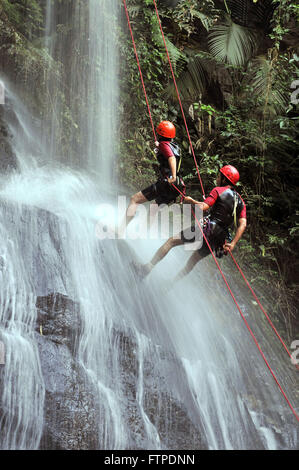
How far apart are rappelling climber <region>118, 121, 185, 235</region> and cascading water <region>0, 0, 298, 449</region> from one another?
0.82 m

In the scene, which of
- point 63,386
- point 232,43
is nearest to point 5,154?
point 63,386

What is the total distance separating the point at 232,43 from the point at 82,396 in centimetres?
746

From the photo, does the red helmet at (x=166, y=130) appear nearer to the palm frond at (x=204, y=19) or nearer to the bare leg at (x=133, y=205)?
the bare leg at (x=133, y=205)

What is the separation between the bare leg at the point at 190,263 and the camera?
5.63 metres

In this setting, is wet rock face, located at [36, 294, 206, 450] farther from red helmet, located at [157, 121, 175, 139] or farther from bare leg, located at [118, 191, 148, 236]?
red helmet, located at [157, 121, 175, 139]

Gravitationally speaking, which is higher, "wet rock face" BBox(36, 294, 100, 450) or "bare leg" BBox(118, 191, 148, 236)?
"bare leg" BBox(118, 191, 148, 236)

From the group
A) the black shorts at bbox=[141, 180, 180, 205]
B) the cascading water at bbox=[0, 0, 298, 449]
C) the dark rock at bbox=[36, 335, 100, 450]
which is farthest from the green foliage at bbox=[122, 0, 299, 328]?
the dark rock at bbox=[36, 335, 100, 450]

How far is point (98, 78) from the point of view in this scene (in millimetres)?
8891

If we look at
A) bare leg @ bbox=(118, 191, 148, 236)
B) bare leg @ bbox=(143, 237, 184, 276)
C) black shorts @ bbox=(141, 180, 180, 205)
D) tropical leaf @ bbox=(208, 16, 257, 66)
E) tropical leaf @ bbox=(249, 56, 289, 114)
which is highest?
tropical leaf @ bbox=(208, 16, 257, 66)

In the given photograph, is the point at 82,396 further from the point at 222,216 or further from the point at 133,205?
the point at 222,216

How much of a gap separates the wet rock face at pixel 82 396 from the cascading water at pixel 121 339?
1 cm

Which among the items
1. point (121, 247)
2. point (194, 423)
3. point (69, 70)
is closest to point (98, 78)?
point (69, 70)

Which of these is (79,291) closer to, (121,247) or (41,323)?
(41,323)

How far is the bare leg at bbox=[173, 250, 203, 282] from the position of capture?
5.63 m
